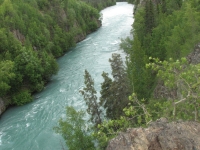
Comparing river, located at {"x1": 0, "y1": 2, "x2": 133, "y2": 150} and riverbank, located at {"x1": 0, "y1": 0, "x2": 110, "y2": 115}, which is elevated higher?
riverbank, located at {"x1": 0, "y1": 0, "x2": 110, "y2": 115}

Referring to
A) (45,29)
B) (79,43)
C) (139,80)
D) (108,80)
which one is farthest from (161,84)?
(79,43)

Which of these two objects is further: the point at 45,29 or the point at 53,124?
the point at 45,29

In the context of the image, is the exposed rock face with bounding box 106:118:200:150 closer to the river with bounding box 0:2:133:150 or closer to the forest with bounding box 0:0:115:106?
the river with bounding box 0:2:133:150

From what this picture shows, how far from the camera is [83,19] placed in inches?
3780

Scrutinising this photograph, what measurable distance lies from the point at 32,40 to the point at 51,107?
84.3 feet

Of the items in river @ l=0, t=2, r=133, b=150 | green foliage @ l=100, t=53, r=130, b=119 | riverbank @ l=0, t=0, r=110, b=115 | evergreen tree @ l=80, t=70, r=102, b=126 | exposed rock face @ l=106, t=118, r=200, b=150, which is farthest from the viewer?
riverbank @ l=0, t=0, r=110, b=115

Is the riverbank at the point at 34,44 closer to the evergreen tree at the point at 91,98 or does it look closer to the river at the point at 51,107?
the river at the point at 51,107

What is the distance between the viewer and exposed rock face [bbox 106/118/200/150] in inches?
303

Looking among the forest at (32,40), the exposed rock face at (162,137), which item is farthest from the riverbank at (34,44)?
the exposed rock face at (162,137)

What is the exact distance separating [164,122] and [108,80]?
2160 cm

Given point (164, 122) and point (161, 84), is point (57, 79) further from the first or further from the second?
point (164, 122)

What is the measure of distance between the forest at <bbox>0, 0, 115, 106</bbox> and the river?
290 centimetres

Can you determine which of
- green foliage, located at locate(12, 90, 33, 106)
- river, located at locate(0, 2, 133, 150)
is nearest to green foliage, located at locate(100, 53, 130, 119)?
river, located at locate(0, 2, 133, 150)

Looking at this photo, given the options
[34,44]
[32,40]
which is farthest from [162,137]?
[34,44]
